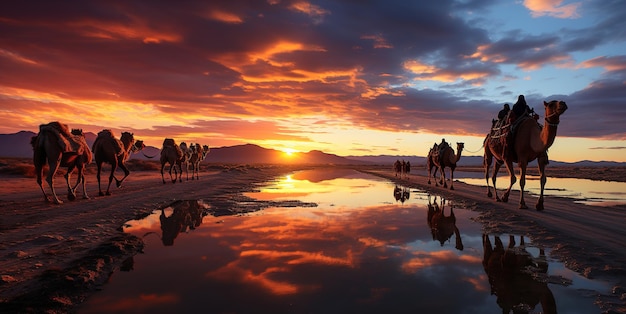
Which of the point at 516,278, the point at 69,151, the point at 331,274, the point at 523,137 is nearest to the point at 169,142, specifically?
the point at 69,151

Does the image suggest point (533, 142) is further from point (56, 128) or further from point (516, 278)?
point (56, 128)

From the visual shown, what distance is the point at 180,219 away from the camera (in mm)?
10516

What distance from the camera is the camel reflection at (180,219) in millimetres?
8453

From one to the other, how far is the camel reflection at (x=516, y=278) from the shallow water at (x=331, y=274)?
0.02 m

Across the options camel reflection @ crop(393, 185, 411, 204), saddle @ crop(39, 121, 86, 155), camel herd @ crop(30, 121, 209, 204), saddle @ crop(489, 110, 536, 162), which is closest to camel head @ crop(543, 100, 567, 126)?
saddle @ crop(489, 110, 536, 162)

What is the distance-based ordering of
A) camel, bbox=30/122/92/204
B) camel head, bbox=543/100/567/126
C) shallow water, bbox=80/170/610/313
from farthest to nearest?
camel, bbox=30/122/92/204, camel head, bbox=543/100/567/126, shallow water, bbox=80/170/610/313

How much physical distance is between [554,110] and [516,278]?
30.6ft

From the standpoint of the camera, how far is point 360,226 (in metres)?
9.72

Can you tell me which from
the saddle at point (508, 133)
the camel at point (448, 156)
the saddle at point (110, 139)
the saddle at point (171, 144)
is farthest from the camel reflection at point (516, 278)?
the saddle at point (171, 144)

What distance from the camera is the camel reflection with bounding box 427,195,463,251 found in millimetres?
8206

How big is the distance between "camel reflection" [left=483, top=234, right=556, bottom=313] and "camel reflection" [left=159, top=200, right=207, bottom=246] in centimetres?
642

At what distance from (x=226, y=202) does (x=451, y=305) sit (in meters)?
11.8

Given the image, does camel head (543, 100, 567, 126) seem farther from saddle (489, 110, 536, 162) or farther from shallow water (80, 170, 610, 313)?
shallow water (80, 170, 610, 313)

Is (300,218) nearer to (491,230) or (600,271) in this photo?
(491,230)
